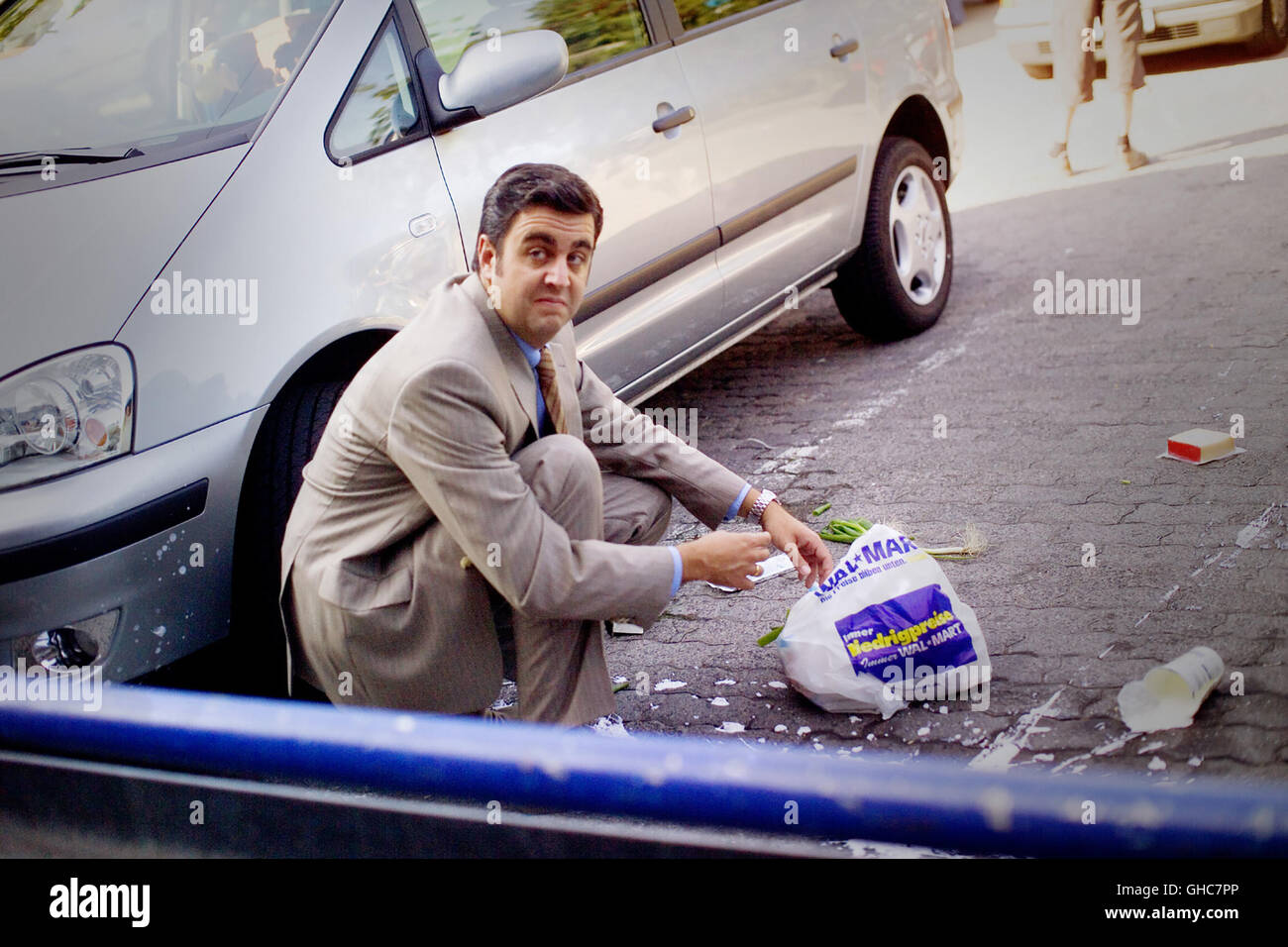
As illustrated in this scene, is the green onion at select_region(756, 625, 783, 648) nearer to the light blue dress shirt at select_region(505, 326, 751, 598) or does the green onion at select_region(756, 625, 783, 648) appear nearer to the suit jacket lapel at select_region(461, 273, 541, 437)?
the light blue dress shirt at select_region(505, 326, 751, 598)

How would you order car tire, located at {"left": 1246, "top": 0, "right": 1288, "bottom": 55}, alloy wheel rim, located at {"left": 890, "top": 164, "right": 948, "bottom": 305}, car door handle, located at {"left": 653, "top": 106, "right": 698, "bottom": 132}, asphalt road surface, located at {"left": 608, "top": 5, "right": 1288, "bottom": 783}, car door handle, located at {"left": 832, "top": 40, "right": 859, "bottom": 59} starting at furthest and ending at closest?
car tire, located at {"left": 1246, "top": 0, "right": 1288, "bottom": 55}
alloy wheel rim, located at {"left": 890, "top": 164, "right": 948, "bottom": 305}
car door handle, located at {"left": 832, "top": 40, "right": 859, "bottom": 59}
car door handle, located at {"left": 653, "top": 106, "right": 698, "bottom": 132}
asphalt road surface, located at {"left": 608, "top": 5, "right": 1288, "bottom": 783}

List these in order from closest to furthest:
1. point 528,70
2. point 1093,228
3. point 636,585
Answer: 1. point 636,585
2. point 528,70
3. point 1093,228

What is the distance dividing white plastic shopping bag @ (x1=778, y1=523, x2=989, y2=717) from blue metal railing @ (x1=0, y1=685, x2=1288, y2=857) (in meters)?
1.53

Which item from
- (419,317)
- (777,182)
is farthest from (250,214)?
(777,182)

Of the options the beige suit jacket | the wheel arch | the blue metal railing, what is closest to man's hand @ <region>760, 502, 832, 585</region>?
the beige suit jacket

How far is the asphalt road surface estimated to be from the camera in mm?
2604

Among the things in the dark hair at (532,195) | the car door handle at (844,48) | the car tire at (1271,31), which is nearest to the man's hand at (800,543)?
the dark hair at (532,195)

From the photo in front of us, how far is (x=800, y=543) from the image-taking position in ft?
8.96

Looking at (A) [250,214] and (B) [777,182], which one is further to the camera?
(B) [777,182]

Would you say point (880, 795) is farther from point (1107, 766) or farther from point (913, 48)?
point (913, 48)

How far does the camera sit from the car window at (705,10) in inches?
156

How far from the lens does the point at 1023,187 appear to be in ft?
25.2

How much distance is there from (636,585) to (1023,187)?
20.6 ft

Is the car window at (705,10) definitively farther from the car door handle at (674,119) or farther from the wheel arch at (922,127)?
the wheel arch at (922,127)
